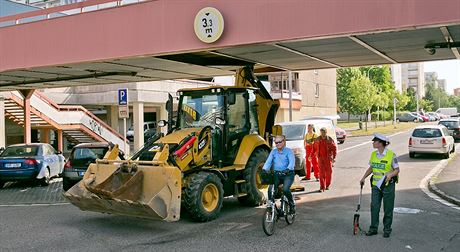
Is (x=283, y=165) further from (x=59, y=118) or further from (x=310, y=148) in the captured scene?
(x=59, y=118)

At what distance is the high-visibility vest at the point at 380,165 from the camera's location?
836 cm

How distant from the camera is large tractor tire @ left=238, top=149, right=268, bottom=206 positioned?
1108 centimetres

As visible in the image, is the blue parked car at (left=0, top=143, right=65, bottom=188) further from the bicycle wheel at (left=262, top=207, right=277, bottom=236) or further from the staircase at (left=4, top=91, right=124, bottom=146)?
the bicycle wheel at (left=262, top=207, right=277, bottom=236)

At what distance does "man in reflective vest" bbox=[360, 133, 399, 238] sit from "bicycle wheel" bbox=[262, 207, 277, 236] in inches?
63.1

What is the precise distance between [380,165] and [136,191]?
13.9 ft

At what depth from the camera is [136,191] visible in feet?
29.3

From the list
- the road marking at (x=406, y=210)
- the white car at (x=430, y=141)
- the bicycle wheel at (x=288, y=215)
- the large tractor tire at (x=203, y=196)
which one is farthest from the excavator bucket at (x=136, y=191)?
the white car at (x=430, y=141)

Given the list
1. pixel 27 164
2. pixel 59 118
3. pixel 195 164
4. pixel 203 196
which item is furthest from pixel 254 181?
pixel 59 118

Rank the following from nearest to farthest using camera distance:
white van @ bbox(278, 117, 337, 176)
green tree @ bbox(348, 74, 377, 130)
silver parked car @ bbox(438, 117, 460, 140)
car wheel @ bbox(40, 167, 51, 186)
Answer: white van @ bbox(278, 117, 337, 176) → car wheel @ bbox(40, 167, 51, 186) → silver parked car @ bbox(438, 117, 460, 140) → green tree @ bbox(348, 74, 377, 130)

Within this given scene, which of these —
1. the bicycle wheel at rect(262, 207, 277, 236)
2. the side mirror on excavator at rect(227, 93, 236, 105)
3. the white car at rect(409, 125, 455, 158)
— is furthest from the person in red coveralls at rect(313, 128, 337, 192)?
the white car at rect(409, 125, 455, 158)

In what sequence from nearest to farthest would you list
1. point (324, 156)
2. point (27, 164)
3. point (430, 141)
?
point (324, 156), point (27, 164), point (430, 141)

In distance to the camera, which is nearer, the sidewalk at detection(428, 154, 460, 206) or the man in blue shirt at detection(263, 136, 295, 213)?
the man in blue shirt at detection(263, 136, 295, 213)

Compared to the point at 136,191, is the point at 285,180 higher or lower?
higher

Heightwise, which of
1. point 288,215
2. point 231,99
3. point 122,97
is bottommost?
point 288,215
